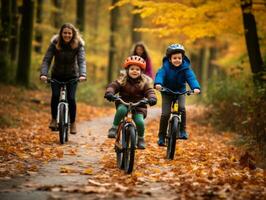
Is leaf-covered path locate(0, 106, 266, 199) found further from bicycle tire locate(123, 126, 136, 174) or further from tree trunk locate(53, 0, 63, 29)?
tree trunk locate(53, 0, 63, 29)

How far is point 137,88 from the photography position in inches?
330

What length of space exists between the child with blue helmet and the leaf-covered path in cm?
68

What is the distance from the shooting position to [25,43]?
20609 mm

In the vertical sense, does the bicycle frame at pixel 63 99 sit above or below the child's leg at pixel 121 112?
above

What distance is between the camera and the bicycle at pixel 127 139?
742 centimetres

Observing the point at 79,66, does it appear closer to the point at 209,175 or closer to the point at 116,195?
the point at 209,175

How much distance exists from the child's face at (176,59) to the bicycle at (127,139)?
1653 millimetres

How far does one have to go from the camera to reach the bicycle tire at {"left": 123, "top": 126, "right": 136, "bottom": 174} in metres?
7.37

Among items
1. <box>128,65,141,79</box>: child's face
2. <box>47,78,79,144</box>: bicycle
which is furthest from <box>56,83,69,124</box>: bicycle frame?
<box>128,65,141,79</box>: child's face

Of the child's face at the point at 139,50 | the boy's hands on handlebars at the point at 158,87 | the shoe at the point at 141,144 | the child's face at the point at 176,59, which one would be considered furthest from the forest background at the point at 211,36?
the shoe at the point at 141,144

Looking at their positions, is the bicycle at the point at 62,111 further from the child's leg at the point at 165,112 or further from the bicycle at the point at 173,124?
the bicycle at the point at 173,124

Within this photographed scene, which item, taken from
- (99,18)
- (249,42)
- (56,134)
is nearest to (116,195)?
(56,134)

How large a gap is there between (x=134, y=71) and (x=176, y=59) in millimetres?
1332

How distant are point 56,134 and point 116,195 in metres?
7.18
